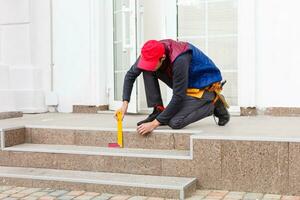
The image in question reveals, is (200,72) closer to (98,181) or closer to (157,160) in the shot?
(157,160)

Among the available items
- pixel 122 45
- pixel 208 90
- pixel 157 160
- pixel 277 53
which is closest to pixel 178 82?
pixel 208 90

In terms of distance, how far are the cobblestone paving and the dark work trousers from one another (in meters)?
0.75

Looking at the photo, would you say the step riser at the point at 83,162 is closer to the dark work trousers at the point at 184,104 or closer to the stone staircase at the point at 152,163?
the stone staircase at the point at 152,163

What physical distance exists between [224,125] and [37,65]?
347 centimetres

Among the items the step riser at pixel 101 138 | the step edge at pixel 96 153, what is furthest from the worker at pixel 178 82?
the step edge at pixel 96 153

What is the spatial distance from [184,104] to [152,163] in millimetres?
658

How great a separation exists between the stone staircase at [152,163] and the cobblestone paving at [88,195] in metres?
0.06

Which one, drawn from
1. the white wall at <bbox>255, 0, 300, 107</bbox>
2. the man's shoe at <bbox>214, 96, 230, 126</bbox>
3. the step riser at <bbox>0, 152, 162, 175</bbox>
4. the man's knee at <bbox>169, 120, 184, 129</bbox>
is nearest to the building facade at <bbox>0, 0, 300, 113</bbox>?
the white wall at <bbox>255, 0, 300, 107</bbox>

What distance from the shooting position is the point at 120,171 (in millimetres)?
4746

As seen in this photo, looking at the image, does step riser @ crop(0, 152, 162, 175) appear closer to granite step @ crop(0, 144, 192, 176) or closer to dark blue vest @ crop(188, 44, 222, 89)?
granite step @ crop(0, 144, 192, 176)

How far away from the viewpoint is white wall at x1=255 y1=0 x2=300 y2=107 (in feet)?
20.8

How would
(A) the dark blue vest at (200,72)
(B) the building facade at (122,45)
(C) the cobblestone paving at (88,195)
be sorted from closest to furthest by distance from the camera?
(C) the cobblestone paving at (88,195) → (A) the dark blue vest at (200,72) → (B) the building facade at (122,45)

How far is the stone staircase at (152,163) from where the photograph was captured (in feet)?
13.9

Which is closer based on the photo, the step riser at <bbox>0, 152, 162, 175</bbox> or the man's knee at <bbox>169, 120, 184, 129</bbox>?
the step riser at <bbox>0, 152, 162, 175</bbox>
